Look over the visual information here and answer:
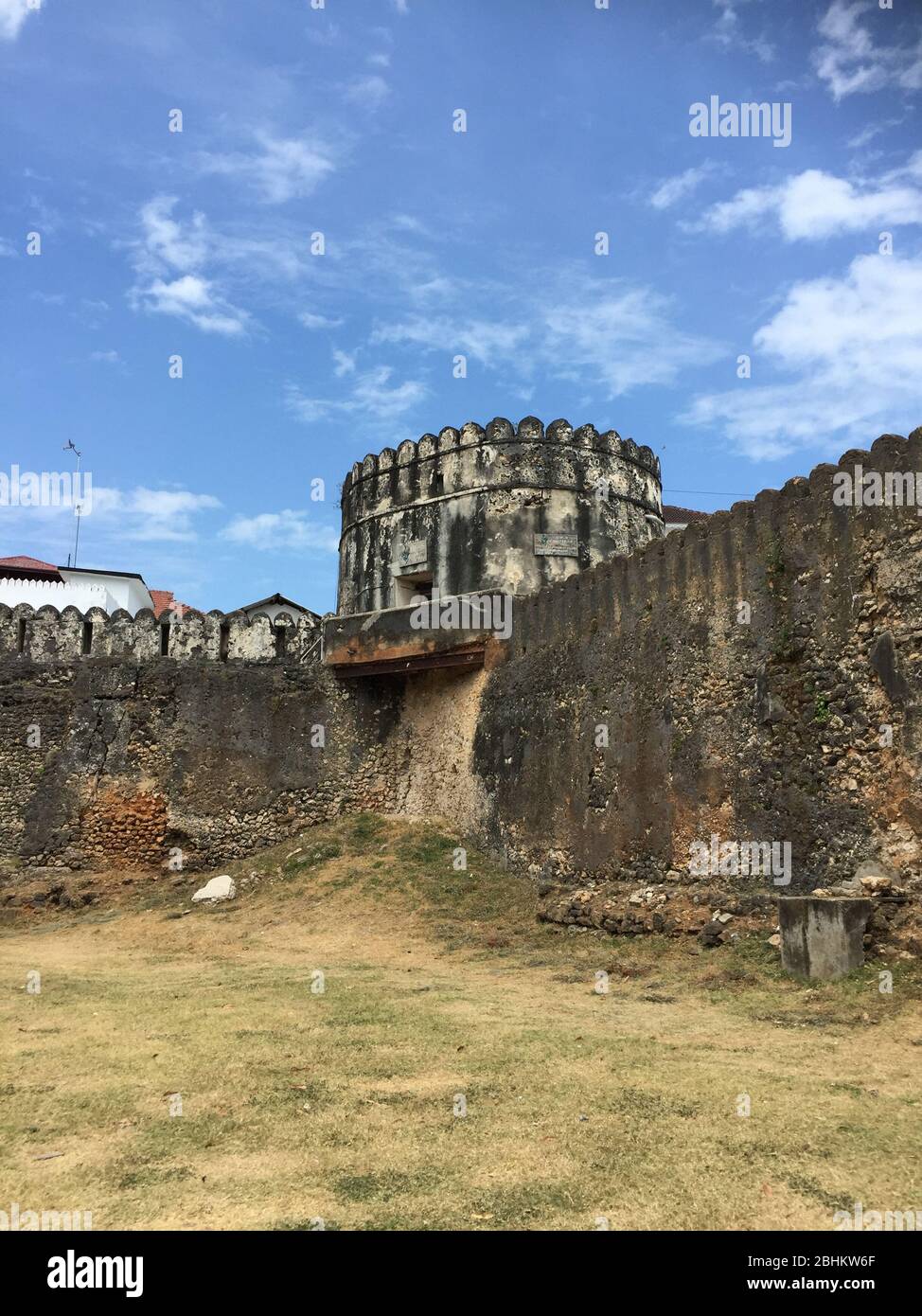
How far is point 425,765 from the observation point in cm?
1723

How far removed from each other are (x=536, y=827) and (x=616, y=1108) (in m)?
8.57

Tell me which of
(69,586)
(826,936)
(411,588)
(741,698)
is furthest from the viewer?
(69,586)

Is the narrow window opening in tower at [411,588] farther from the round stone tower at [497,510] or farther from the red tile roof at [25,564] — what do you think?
the red tile roof at [25,564]

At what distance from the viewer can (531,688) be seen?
14.6 meters

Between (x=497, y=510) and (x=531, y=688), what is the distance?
463cm

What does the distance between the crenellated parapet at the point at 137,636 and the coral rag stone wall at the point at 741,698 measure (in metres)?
6.26

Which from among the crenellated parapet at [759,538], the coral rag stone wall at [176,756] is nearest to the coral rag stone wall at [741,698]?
the crenellated parapet at [759,538]

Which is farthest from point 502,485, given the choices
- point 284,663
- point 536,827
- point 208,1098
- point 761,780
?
point 208,1098

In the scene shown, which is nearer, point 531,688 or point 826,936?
point 826,936

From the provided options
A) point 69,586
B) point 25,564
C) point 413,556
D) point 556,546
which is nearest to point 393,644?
point 413,556

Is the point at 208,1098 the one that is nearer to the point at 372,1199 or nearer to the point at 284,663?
the point at 372,1199

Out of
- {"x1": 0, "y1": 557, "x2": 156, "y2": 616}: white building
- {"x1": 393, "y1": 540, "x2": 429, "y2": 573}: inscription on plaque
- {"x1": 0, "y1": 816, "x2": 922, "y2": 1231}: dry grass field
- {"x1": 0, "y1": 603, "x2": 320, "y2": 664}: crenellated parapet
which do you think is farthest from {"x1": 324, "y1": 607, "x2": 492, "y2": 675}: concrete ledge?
{"x1": 0, "y1": 557, "x2": 156, "y2": 616}: white building

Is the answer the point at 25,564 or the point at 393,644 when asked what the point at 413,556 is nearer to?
the point at 393,644
